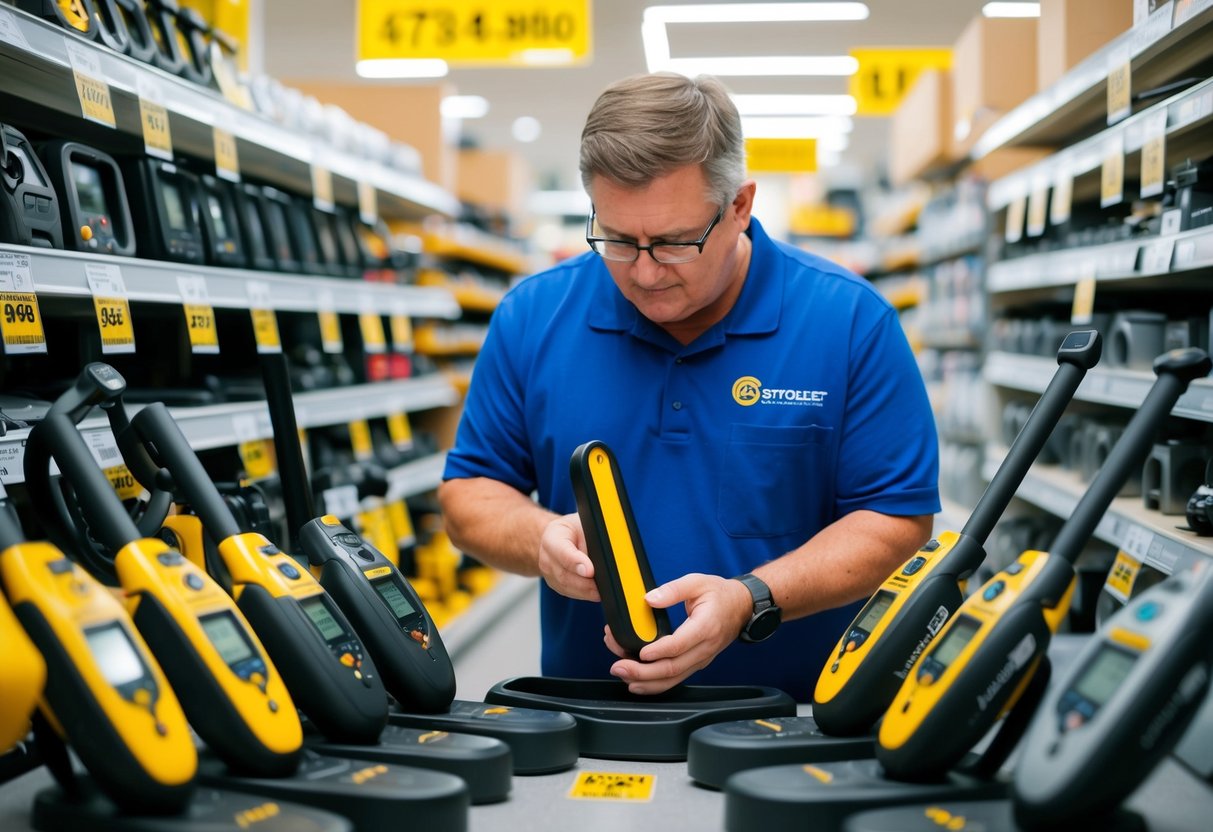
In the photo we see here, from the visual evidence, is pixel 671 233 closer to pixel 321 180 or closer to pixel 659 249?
pixel 659 249

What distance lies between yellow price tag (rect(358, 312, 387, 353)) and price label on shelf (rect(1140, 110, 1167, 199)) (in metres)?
2.37

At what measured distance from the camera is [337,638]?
1.15 m

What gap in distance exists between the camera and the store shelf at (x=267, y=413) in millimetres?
1489

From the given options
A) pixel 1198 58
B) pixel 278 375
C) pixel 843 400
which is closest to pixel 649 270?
pixel 843 400

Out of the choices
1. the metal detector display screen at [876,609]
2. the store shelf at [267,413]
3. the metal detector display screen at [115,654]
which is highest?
the store shelf at [267,413]

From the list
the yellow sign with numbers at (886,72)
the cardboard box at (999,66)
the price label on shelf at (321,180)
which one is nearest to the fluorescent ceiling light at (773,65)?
the yellow sign with numbers at (886,72)

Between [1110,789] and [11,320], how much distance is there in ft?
4.90

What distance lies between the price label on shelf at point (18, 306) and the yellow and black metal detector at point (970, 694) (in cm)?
119

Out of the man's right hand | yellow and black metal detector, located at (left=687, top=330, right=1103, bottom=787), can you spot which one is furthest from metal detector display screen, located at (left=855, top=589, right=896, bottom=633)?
the man's right hand

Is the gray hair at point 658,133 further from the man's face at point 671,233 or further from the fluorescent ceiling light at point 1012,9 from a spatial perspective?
the fluorescent ceiling light at point 1012,9

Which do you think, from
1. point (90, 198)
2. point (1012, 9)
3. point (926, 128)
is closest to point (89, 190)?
point (90, 198)

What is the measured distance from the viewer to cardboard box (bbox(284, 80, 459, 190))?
5.43 m

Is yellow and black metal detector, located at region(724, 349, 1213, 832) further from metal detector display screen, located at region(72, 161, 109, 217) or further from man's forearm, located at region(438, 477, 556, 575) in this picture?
metal detector display screen, located at region(72, 161, 109, 217)

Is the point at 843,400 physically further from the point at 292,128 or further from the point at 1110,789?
the point at 292,128
